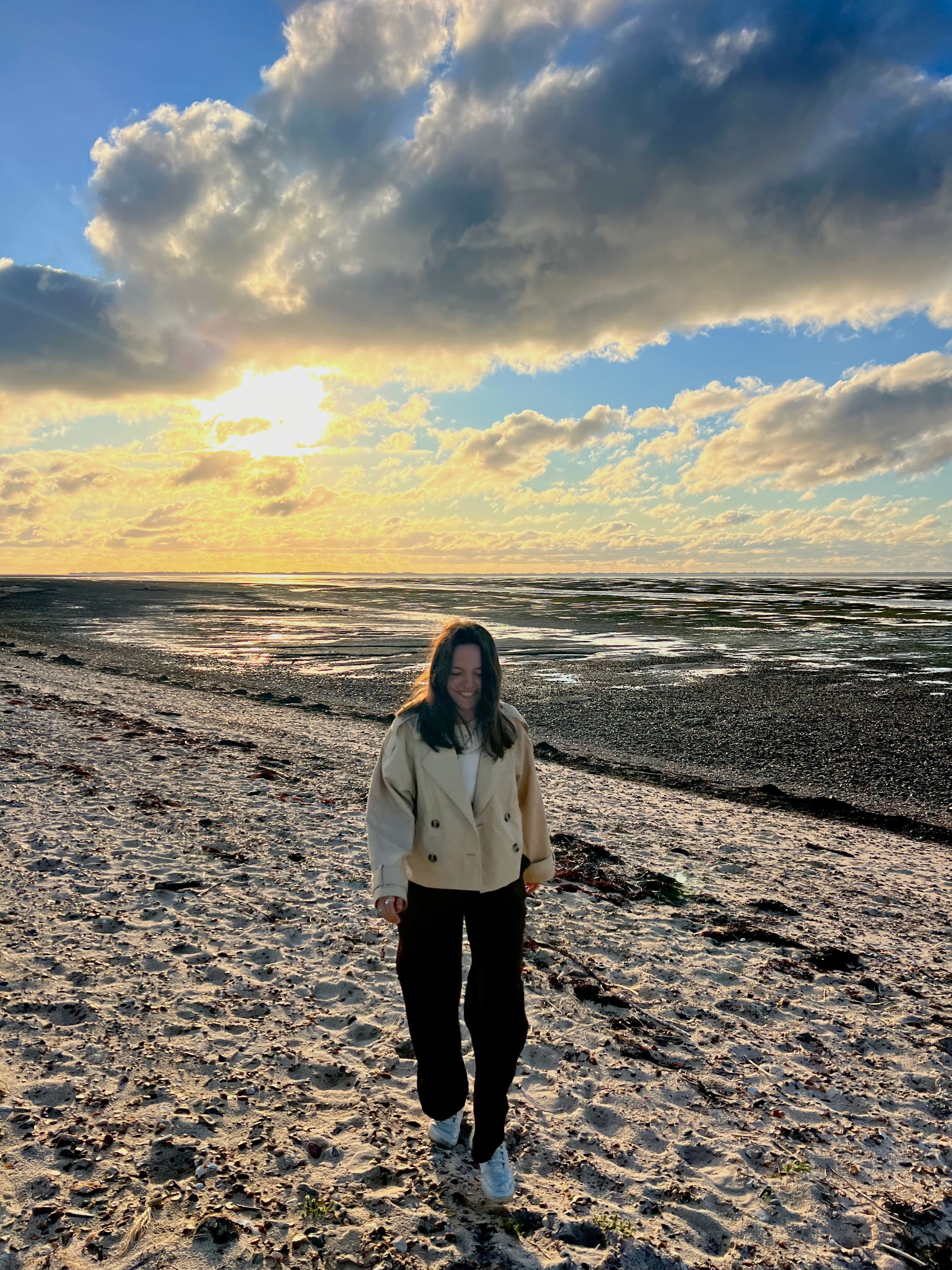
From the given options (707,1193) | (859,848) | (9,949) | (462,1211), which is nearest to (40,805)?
(9,949)

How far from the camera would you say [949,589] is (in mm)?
96312

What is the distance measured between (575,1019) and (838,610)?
Answer: 54430 mm

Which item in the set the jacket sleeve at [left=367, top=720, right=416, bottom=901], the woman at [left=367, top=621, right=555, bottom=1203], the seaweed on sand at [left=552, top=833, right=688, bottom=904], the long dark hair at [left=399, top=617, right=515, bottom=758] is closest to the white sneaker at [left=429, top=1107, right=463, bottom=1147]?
the woman at [left=367, top=621, right=555, bottom=1203]

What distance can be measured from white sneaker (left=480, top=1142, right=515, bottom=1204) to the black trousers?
43mm

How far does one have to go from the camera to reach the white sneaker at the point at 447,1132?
12.8 feet

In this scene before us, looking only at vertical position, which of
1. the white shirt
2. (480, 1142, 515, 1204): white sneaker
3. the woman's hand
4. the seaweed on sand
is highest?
the white shirt

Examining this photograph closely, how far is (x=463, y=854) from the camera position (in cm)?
345

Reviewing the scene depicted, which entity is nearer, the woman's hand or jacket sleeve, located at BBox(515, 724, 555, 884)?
the woman's hand

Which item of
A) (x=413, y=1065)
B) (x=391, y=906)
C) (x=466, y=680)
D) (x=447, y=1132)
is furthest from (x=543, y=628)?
(x=391, y=906)

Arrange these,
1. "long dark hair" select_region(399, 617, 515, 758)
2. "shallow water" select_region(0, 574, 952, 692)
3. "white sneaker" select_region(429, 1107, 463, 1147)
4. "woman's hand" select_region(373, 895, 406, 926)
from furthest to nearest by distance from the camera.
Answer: "shallow water" select_region(0, 574, 952, 692) → "white sneaker" select_region(429, 1107, 463, 1147) → "long dark hair" select_region(399, 617, 515, 758) → "woman's hand" select_region(373, 895, 406, 926)

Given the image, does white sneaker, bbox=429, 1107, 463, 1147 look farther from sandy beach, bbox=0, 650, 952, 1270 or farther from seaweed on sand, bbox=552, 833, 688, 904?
seaweed on sand, bbox=552, 833, 688, 904

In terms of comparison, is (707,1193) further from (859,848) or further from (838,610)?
(838,610)

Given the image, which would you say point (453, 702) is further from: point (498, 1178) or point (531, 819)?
point (498, 1178)

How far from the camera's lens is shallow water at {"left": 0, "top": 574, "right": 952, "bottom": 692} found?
26.0 metres
